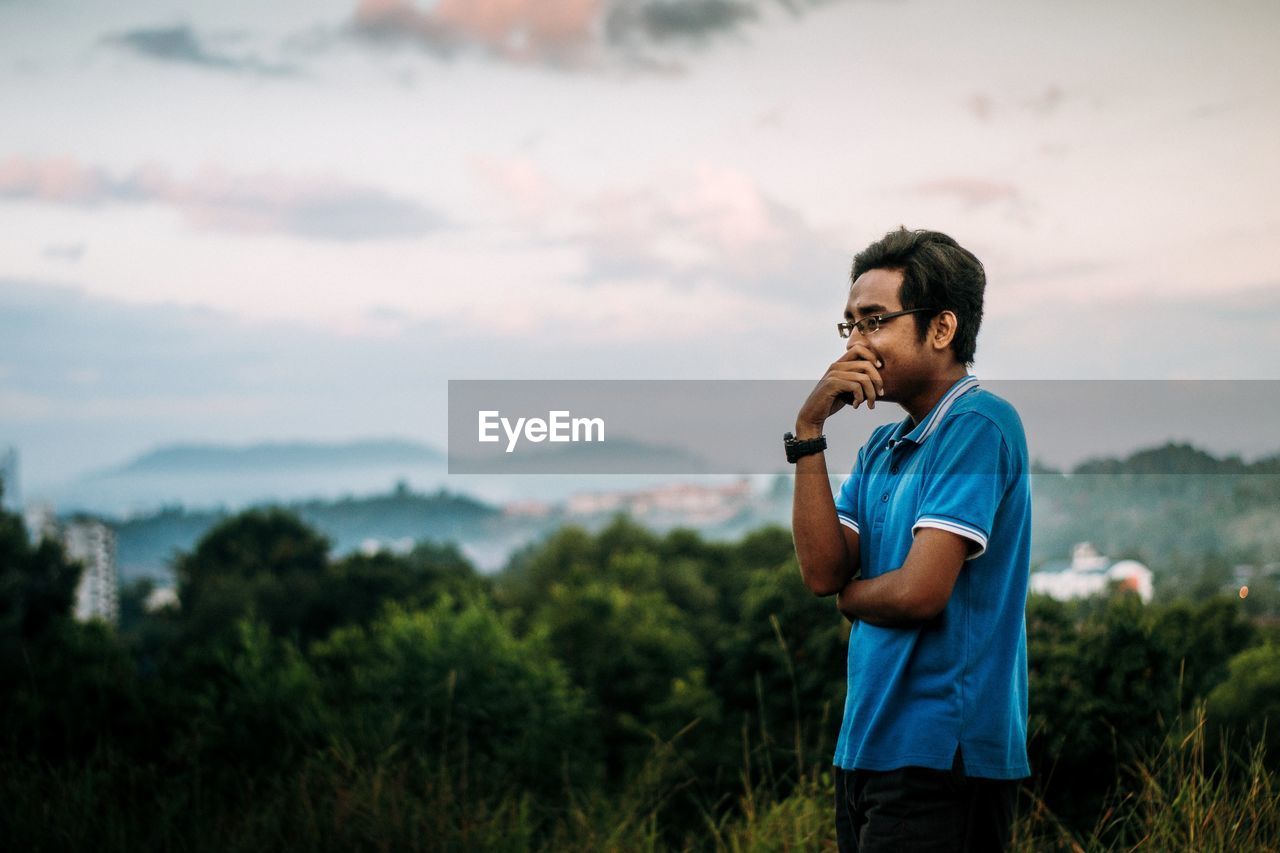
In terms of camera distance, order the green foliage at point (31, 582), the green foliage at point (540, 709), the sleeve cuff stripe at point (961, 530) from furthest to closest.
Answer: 1. the green foliage at point (31, 582)
2. the green foliage at point (540, 709)
3. the sleeve cuff stripe at point (961, 530)

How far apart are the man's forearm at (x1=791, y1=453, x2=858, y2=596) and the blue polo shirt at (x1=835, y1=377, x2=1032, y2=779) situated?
0.08 metres

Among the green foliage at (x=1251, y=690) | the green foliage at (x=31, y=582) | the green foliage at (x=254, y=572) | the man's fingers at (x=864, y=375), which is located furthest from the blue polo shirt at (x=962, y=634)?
the green foliage at (x=254, y=572)

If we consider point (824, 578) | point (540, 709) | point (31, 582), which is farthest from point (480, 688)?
point (31, 582)

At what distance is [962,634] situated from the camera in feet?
6.28

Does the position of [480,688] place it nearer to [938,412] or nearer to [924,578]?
[938,412]

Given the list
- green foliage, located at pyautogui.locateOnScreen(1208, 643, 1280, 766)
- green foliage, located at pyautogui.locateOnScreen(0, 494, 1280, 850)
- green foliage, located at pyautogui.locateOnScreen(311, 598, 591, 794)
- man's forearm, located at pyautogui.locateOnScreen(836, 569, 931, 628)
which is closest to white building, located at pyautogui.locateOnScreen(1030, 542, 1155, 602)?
green foliage, located at pyautogui.locateOnScreen(0, 494, 1280, 850)

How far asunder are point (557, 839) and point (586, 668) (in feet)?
87.9

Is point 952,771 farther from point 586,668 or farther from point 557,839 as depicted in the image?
point 586,668

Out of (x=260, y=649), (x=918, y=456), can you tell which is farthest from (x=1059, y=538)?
(x=918, y=456)

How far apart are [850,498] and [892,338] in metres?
0.31

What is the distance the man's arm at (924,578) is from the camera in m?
1.85

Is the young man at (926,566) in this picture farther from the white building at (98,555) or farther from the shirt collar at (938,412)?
the white building at (98,555)

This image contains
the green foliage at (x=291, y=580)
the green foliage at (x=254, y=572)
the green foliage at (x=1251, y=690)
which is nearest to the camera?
the green foliage at (x=1251, y=690)

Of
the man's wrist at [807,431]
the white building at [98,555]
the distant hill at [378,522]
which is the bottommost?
the white building at [98,555]
